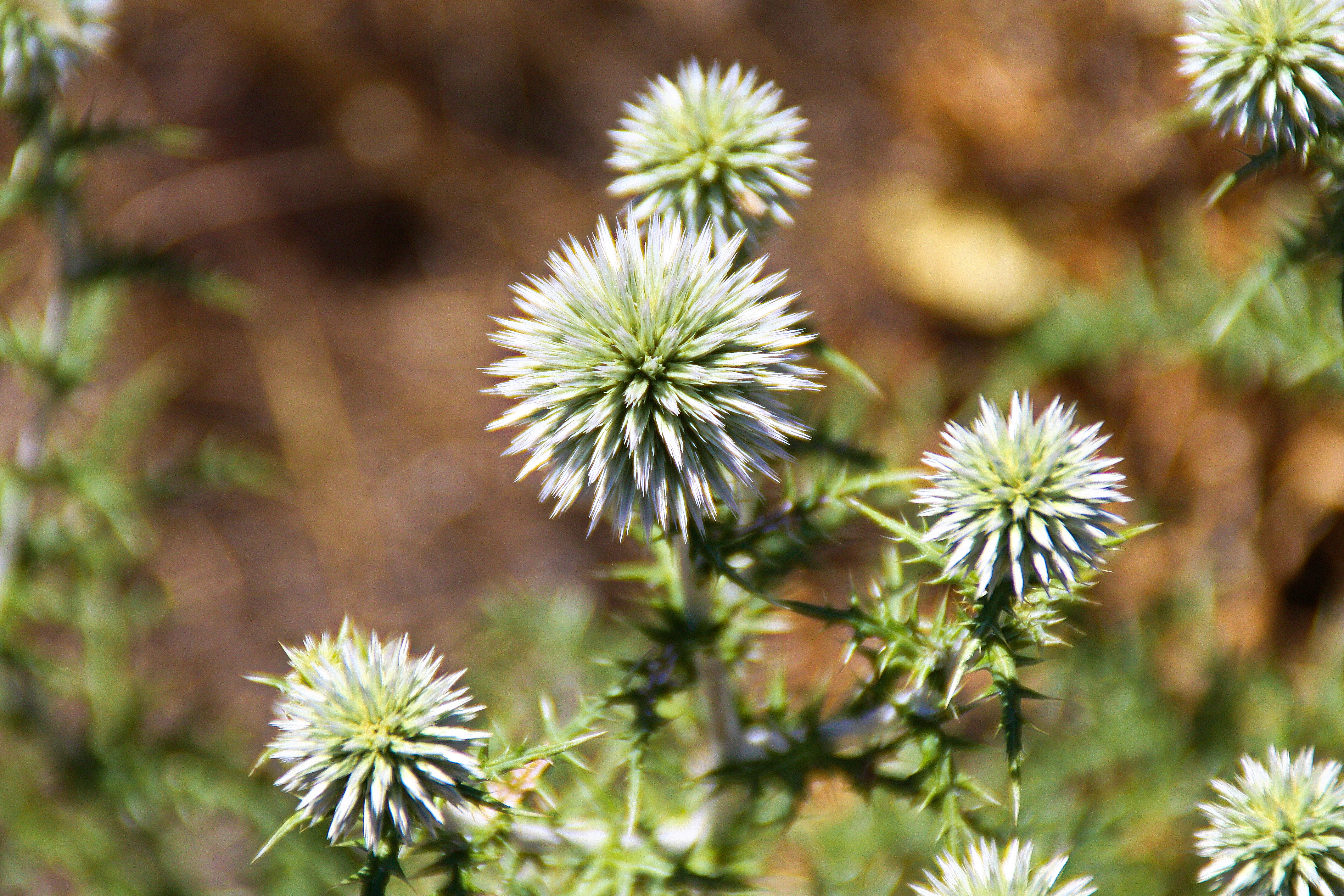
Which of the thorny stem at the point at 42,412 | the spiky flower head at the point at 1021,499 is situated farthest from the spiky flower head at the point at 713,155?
the thorny stem at the point at 42,412

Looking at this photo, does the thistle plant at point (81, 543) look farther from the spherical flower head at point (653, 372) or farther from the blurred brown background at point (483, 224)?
the spherical flower head at point (653, 372)

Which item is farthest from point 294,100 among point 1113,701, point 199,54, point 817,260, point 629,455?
point 1113,701

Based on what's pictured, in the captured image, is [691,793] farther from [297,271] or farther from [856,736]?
[297,271]

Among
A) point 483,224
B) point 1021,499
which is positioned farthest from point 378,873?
point 483,224

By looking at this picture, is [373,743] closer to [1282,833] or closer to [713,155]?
[713,155]

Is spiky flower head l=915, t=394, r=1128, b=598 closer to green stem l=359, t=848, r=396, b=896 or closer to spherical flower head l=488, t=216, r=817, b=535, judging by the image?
→ spherical flower head l=488, t=216, r=817, b=535

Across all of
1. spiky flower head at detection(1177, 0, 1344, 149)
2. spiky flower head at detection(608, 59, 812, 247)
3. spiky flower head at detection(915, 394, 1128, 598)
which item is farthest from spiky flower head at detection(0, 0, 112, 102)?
spiky flower head at detection(1177, 0, 1344, 149)
